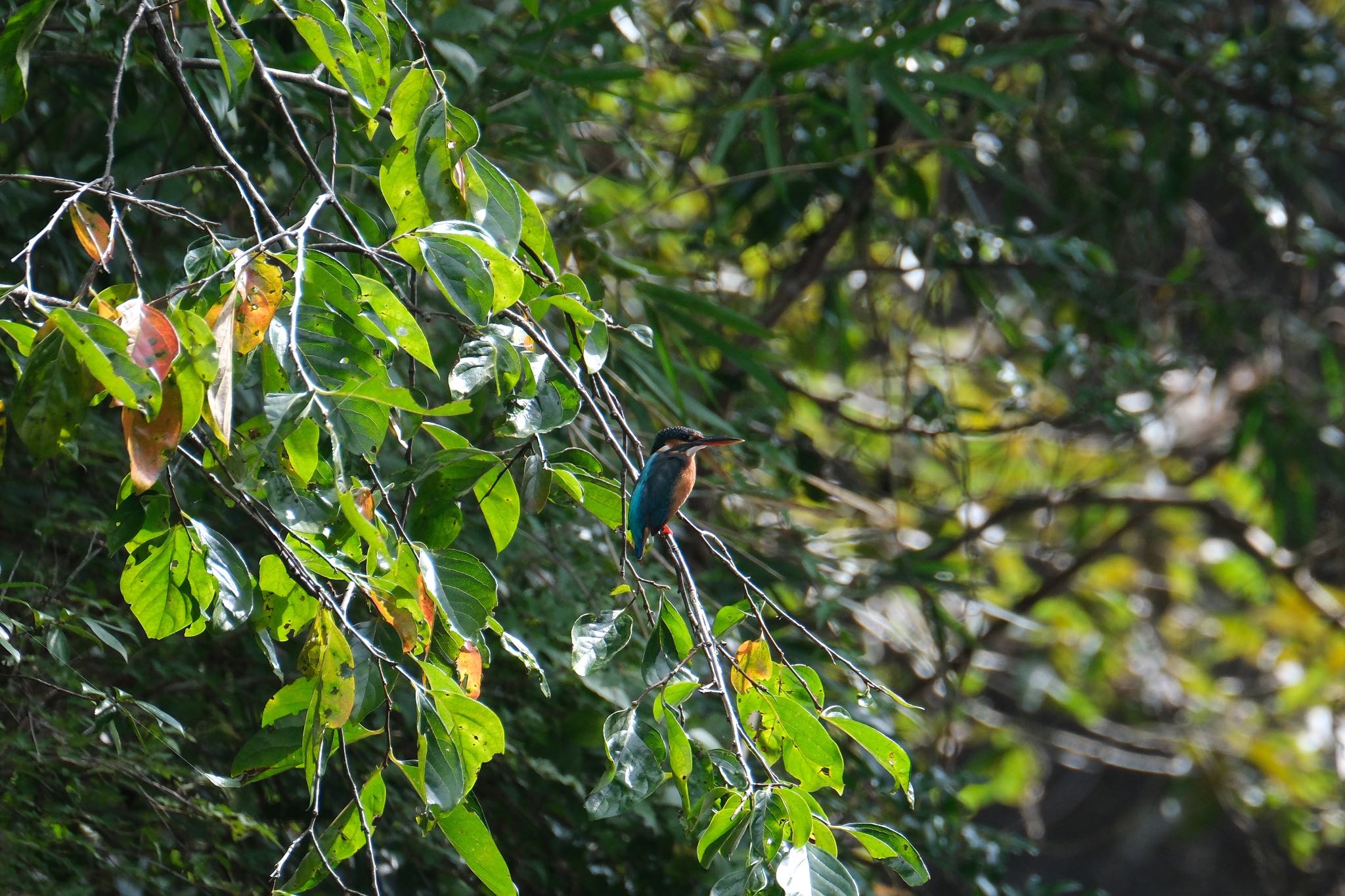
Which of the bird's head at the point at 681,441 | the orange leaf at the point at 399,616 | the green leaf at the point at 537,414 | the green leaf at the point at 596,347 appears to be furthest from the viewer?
the bird's head at the point at 681,441

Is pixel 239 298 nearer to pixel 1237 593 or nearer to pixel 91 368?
pixel 91 368

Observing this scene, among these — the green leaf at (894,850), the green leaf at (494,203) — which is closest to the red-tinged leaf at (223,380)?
the green leaf at (494,203)

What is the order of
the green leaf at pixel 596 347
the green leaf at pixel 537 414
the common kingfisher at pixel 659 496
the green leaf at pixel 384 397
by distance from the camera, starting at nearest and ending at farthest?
1. the green leaf at pixel 384 397
2. the green leaf at pixel 537 414
3. the green leaf at pixel 596 347
4. the common kingfisher at pixel 659 496

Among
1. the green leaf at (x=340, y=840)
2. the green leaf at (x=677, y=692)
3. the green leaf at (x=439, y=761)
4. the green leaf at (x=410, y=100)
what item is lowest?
the green leaf at (x=340, y=840)

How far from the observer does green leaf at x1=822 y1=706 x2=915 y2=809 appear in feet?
4.93

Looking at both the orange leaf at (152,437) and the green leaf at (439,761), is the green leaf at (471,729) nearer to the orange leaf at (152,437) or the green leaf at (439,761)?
the green leaf at (439,761)

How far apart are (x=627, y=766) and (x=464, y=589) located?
0.30 meters

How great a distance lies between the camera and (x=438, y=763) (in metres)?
1.42

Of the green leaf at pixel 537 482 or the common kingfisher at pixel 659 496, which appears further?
the common kingfisher at pixel 659 496

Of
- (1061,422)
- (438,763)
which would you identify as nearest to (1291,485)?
(1061,422)

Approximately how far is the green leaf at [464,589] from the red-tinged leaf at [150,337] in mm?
378

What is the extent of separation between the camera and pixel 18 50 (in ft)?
5.13

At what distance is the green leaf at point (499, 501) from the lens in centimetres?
154

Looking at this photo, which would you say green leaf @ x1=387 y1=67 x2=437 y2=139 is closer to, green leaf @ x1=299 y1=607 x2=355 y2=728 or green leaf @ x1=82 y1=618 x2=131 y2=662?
green leaf @ x1=299 y1=607 x2=355 y2=728
